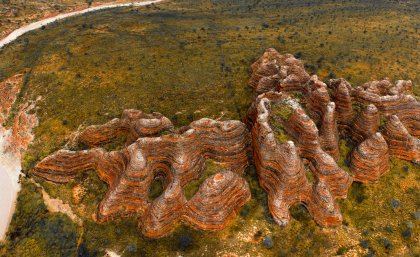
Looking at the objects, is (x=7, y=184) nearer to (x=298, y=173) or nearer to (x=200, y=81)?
(x=200, y=81)

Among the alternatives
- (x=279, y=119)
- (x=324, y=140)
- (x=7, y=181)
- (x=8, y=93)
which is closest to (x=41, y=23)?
(x=8, y=93)

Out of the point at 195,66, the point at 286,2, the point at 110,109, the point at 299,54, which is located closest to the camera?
the point at 110,109

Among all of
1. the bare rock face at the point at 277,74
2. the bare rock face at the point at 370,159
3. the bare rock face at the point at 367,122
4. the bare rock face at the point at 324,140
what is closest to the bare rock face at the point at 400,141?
the bare rock face at the point at 324,140

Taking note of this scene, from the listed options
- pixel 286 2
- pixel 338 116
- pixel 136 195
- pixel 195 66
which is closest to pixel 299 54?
pixel 195 66

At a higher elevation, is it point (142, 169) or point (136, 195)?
point (142, 169)

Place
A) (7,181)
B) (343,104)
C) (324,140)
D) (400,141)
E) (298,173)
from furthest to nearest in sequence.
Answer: (7,181) < (343,104) < (400,141) < (324,140) < (298,173)

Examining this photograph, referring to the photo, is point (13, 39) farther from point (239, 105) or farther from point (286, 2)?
point (286, 2)

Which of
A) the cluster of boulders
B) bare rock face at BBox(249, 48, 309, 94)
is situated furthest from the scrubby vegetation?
bare rock face at BBox(249, 48, 309, 94)
